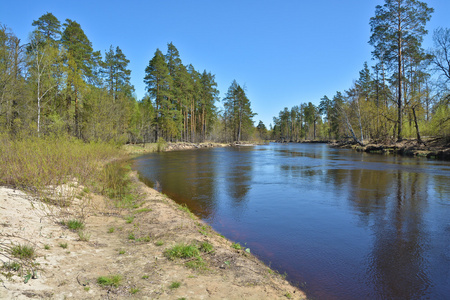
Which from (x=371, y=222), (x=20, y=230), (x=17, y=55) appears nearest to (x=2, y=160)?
(x=20, y=230)

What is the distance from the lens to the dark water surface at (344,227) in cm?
501

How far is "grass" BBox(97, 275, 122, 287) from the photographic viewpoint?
12.4 feet

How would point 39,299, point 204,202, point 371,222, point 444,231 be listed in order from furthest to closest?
point 204,202, point 371,222, point 444,231, point 39,299

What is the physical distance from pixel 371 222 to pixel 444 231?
6.12 feet

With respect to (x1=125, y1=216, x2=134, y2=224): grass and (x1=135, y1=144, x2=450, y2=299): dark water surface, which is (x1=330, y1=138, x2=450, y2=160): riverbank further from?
(x1=125, y1=216, x2=134, y2=224): grass

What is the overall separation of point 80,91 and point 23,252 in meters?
29.8

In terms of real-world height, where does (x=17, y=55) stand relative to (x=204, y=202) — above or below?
above

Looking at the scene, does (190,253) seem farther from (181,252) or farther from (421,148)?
(421,148)

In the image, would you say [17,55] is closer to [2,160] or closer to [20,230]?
[2,160]

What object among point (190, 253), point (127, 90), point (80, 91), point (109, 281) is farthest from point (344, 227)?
point (127, 90)

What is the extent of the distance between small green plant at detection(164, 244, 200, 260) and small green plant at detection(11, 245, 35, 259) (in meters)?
2.26

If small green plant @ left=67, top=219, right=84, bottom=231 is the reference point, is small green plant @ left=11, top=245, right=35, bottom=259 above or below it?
above

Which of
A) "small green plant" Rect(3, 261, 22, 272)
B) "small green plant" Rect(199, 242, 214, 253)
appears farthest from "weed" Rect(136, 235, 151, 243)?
"small green plant" Rect(3, 261, 22, 272)

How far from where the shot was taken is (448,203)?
10.1 m
